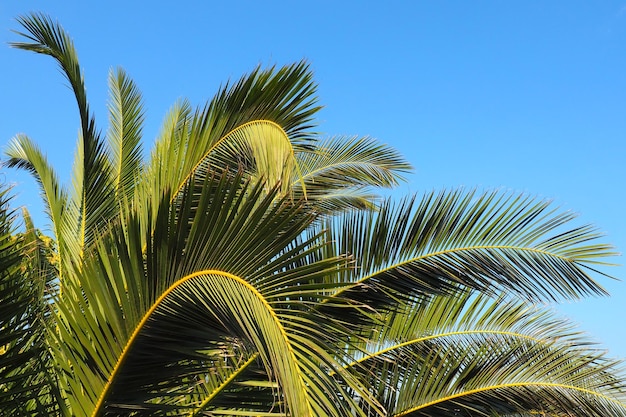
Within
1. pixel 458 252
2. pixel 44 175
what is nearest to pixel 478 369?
pixel 458 252

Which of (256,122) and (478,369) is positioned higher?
(256,122)

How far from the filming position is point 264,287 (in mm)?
2535

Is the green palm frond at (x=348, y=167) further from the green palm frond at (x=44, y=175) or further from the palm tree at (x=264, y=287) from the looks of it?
the green palm frond at (x=44, y=175)

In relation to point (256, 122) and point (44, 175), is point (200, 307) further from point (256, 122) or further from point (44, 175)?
point (44, 175)

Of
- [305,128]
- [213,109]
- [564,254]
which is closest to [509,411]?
[564,254]

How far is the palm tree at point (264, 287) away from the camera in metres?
2.61

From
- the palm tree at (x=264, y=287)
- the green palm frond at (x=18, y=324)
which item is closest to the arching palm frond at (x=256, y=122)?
the palm tree at (x=264, y=287)

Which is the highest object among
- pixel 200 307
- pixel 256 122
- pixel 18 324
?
pixel 256 122

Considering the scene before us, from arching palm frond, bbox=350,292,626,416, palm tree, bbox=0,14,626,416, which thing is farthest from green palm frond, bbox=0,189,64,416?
arching palm frond, bbox=350,292,626,416

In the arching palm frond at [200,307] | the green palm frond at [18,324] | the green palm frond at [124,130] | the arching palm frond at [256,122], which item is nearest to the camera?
the arching palm frond at [200,307]

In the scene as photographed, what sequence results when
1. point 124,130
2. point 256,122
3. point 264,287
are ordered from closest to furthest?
point 264,287 → point 256,122 → point 124,130

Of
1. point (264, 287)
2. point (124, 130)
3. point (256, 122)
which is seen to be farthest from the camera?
point (124, 130)

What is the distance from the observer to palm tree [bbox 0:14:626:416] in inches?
103

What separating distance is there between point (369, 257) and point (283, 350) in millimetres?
2273
